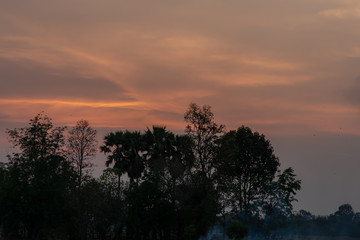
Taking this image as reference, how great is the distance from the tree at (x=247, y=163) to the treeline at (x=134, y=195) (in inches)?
10.8

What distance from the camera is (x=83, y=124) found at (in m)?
68.6

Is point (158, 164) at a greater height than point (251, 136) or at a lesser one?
lesser

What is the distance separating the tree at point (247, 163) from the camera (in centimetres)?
6919

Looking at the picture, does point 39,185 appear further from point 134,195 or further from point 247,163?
point 247,163

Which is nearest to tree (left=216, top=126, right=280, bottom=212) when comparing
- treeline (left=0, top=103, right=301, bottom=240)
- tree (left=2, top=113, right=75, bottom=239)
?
treeline (left=0, top=103, right=301, bottom=240)

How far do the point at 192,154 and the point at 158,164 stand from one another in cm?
447

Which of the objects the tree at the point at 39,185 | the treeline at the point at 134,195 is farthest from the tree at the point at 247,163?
the tree at the point at 39,185

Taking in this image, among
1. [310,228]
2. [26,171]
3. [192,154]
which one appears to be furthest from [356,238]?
[26,171]

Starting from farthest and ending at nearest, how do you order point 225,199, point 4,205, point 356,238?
1. point 356,238
2. point 225,199
3. point 4,205

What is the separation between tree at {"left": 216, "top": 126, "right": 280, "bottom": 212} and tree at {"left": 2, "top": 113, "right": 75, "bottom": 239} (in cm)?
1897

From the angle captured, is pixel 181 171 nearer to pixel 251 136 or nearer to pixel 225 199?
pixel 225 199

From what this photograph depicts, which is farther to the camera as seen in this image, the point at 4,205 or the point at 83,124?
the point at 83,124

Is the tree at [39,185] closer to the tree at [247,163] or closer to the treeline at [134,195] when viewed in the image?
the treeline at [134,195]

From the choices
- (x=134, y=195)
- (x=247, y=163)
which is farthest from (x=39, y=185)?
(x=247, y=163)
